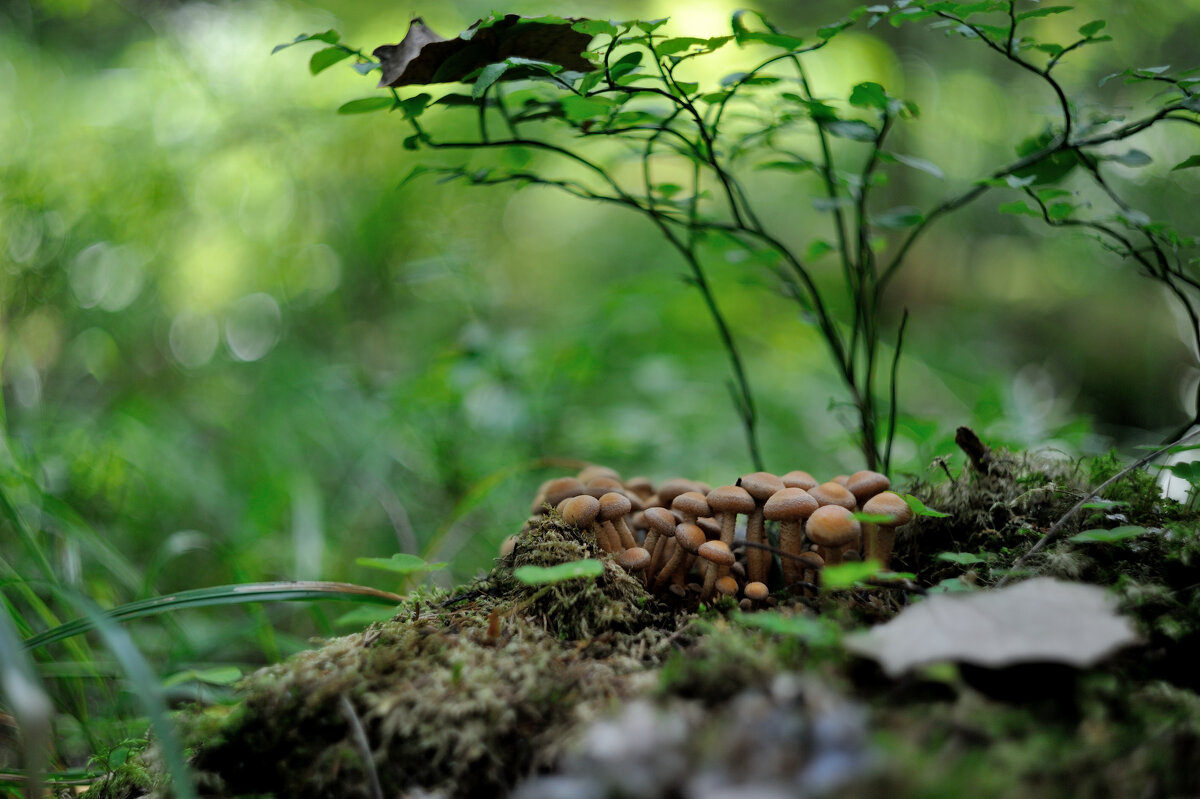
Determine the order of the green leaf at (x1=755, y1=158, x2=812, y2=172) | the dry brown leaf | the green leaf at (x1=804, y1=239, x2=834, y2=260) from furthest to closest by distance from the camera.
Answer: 1. the green leaf at (x1=804, y1=239, x2=834, y2=260)
2. the green leaf at (x1=755, y1=158, x2=812, y2=172)
3. the dry brown leaf

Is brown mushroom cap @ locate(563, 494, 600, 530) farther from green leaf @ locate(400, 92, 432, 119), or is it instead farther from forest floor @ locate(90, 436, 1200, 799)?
green leaf @ locate(400, 92, 432, 119)

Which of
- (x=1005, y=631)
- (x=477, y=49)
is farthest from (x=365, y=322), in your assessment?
(x=1005, y=631)

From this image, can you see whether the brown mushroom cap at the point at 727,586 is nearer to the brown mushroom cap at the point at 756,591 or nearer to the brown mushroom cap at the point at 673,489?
the brown mushroom cap at the point at 756,591

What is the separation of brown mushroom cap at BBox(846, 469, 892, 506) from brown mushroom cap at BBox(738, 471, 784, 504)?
18 cm

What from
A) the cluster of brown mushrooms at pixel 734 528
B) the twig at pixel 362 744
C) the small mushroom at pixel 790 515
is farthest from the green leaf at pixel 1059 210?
the twig at pixel 362 744

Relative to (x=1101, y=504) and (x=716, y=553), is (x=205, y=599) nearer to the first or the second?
(x=716, y=553)

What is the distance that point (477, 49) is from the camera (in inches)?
61.2

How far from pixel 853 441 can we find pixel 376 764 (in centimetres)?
163

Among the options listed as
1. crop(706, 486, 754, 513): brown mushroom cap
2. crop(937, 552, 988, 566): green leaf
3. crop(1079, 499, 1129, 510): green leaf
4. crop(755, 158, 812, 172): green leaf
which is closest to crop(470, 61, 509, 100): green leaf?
crop(755, 158, 812, 172): green leaf

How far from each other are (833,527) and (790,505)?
0.11 meters

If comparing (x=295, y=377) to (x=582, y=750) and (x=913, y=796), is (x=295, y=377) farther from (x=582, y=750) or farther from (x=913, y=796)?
(x=913, y=796)

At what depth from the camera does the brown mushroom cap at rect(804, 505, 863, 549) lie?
1392 millimetres

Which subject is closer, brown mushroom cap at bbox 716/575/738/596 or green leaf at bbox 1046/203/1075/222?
brown mushroom cap at bbox 716/575/738/596

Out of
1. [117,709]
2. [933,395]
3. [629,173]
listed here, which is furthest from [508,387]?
[629,173]
